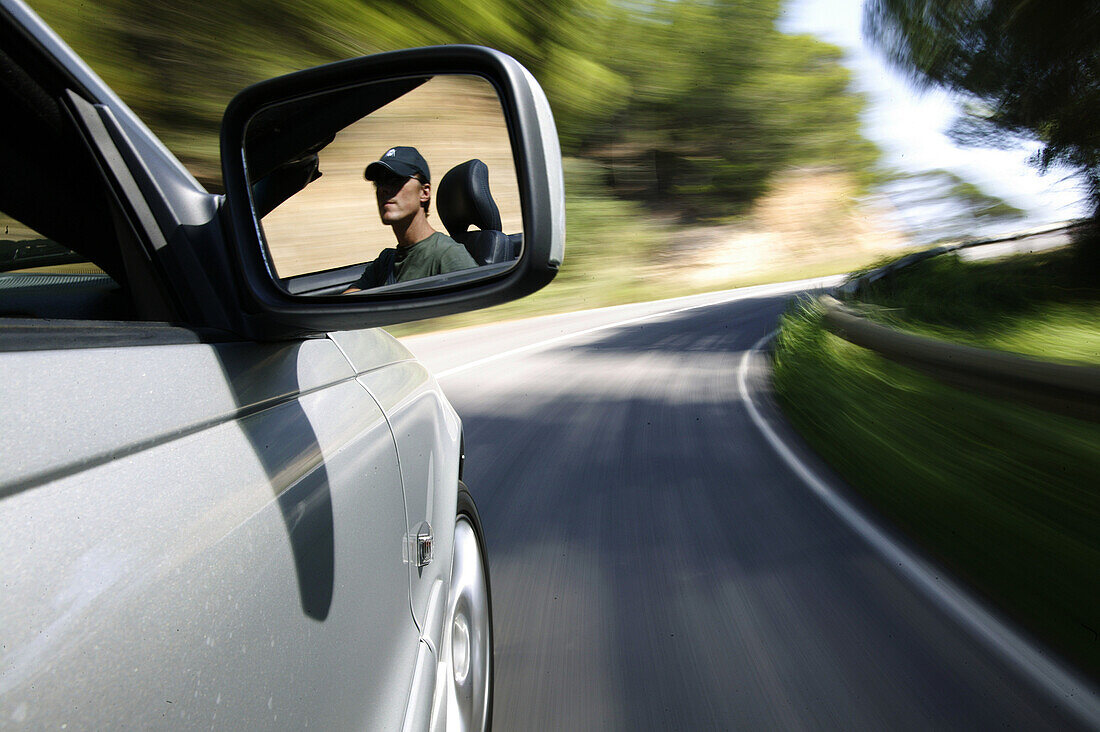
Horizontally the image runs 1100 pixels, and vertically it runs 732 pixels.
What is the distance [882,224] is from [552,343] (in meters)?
44.2

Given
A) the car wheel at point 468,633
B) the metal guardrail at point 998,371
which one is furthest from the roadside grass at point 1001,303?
the car wheel at point 468,633

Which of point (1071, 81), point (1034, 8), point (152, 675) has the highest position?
point (1034, 8)

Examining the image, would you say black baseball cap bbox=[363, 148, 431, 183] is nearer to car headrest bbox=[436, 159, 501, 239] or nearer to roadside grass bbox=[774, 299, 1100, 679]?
car headrest bbox=[436, 159, 501, 239]

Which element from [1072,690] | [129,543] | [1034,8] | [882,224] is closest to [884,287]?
[1034,8]

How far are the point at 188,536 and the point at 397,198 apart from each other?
75 cm

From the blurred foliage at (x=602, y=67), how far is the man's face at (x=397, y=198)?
7.63m

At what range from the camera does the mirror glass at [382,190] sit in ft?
4.85

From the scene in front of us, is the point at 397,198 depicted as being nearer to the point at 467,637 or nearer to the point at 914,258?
the point at 467,637

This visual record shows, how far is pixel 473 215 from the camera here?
1627 millimetres

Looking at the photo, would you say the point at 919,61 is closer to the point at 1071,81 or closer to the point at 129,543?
the point at 1071,81

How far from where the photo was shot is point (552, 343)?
13977mm

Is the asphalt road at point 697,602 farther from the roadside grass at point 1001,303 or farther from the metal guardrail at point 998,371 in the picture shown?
the roadside grass at point 1001,303

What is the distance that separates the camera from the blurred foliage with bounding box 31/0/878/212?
13.0 meters

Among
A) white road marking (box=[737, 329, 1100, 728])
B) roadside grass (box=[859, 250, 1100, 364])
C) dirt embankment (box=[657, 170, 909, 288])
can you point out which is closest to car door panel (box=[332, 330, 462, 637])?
white road marking (box=[737, 329, 1100, 728])
